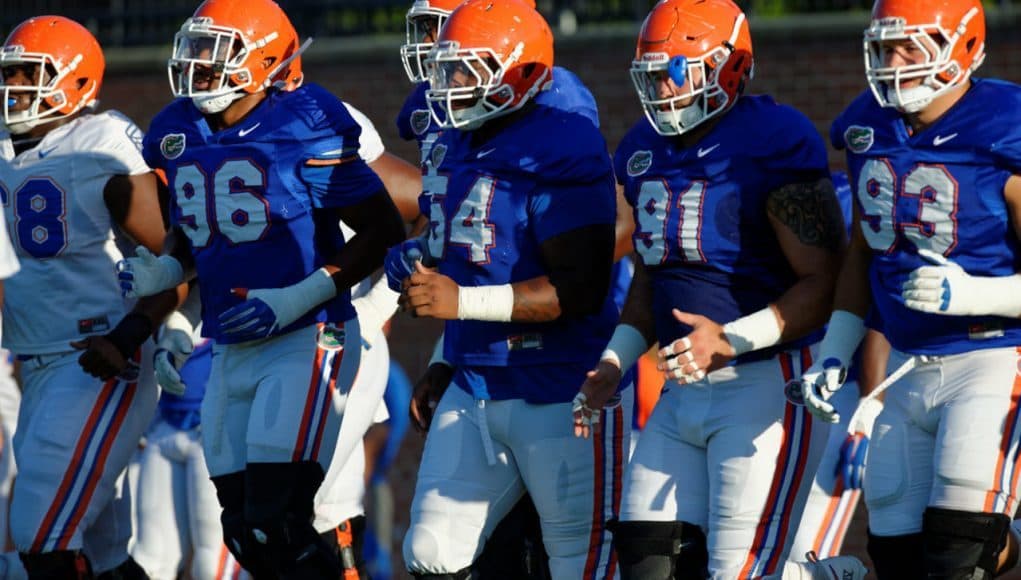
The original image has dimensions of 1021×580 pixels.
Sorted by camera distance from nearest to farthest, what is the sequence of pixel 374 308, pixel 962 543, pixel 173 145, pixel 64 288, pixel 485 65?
pixel 962 543 < pixel 485 65 < pixel 173 145 < pixel 374 308 < pixel 64 288

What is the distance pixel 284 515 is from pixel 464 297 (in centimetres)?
88

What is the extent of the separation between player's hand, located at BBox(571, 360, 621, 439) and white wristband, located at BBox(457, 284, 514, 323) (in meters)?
0.28

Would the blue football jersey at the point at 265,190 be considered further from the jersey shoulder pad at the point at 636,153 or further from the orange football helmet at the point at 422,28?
the jersey shoulder pad at the point at 636,153

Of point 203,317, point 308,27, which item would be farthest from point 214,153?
point 308,27

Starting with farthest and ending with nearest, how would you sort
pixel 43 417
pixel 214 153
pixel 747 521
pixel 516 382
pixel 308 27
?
pixel 308 27 < pixel 43 417 < pixel 214 153 < pixel 516 382 < pixel 747 521

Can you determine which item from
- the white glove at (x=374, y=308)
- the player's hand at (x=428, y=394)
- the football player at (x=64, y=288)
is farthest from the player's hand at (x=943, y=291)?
the football player at (x=64, y=288)

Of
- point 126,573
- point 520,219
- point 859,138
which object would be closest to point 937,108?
point 859,138

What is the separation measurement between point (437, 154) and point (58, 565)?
1896mm

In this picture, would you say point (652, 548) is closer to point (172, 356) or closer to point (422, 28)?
point (172, 356)

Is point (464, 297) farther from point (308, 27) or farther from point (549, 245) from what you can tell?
point (308, 27)

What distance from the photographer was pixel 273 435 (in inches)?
206

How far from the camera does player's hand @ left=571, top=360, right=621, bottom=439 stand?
4727 mm

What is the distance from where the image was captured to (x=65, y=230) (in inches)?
238

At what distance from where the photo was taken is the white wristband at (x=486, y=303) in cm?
482
